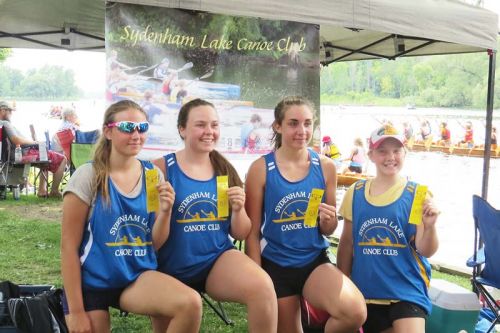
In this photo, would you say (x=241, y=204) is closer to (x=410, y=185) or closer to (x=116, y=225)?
(x=116, y=225)

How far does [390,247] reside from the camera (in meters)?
3.01

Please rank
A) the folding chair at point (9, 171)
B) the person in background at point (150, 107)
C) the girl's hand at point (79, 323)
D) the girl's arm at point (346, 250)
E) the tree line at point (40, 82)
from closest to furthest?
the girl's hand at point (79, 323) → the girl's arm at point (346, 250) → the person in background at point (150, 107) → the folding chair at point (9, 171) → the tree line at point (40, 82)

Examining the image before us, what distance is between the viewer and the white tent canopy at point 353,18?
156 inches

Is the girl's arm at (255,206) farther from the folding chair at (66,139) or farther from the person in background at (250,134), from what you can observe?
the folding chair at (66,139)

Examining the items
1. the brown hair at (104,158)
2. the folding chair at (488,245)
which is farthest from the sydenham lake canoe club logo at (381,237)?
the brown hair at (104,158)

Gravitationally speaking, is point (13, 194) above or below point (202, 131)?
below

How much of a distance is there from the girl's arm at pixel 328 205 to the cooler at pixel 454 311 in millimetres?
987

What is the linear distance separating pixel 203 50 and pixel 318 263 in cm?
208

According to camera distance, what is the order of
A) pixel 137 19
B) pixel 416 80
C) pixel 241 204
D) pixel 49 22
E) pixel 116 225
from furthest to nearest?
pixel 416 80 < pixel 49 22 < pixel 137 19 < pixel 241 204 < pixel 116 225

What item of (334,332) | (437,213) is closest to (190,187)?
(334,332)

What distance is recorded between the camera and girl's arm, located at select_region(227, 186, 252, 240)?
113 inches

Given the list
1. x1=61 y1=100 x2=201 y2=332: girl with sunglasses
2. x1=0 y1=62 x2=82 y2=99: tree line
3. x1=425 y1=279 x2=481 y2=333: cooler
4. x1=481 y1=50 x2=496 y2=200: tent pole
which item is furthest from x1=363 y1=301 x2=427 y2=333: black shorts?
x1=0 y1=62 x2=82 y2=99: tree line

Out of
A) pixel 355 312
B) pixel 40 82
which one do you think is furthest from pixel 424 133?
pixel 40 82

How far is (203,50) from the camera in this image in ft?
14.5
